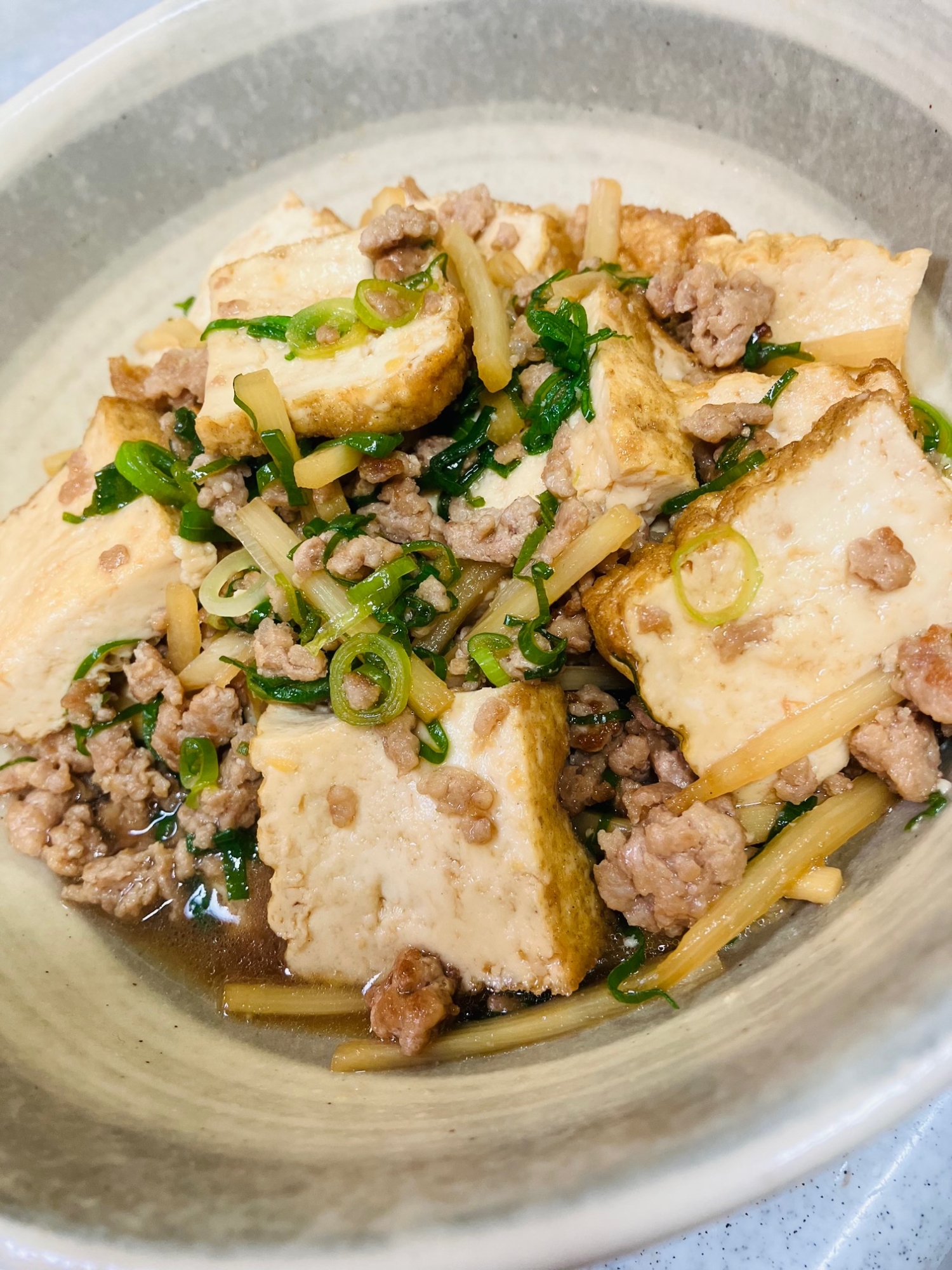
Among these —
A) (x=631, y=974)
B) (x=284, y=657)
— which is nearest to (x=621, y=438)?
(x=284, y=657)

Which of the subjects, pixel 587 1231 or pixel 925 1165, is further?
pixel 925 1165

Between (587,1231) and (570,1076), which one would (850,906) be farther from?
(587,1231)

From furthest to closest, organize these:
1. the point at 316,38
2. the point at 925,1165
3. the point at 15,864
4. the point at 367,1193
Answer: the point at 316,38
the point at 15,864
the point at 925,1165
the point at 367,1193

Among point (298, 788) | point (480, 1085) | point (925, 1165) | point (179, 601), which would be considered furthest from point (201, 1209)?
point (925, 1165)

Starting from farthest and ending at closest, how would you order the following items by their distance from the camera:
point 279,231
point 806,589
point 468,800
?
1. point 279,231
2. point 468,800
3. point 806,589

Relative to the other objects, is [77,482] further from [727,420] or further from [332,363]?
[727,420]

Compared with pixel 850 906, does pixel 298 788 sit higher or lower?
higher
